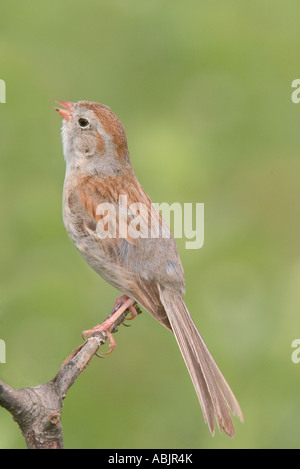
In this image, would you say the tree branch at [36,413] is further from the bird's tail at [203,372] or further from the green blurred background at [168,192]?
the green blurred background at [168,192]

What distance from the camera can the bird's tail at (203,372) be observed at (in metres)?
4.65

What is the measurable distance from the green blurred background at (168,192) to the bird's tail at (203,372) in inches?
39.9

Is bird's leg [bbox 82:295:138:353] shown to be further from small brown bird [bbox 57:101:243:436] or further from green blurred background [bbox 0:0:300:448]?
green blurred background [bbox 0:0:300:448]

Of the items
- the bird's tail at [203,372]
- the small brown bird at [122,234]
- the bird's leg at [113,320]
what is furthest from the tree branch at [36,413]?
the bird's leg at [113,320]

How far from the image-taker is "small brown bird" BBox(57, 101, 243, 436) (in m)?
5.02

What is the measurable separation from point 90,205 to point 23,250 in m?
2.03

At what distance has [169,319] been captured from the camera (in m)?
5.11

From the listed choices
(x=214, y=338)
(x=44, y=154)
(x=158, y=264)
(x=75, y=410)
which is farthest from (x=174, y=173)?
(x=158, y=264)

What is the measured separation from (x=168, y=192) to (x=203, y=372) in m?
3.00

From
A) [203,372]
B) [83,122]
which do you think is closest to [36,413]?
[203,372]

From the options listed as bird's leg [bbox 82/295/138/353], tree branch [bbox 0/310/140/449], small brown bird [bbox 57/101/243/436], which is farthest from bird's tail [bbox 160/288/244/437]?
tree branch [bbox 0/310/140/449]

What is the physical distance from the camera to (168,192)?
7.70 meters

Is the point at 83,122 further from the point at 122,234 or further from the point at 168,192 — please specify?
the point at 168,192

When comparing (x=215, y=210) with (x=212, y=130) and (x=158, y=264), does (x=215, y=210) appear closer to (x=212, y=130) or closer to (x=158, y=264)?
(x=212, y=130)
